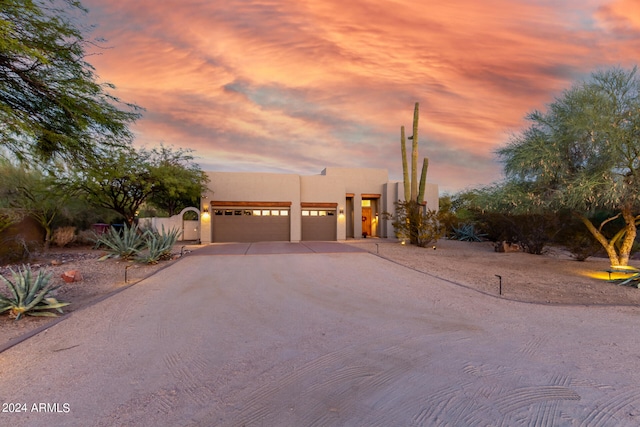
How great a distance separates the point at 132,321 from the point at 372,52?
11074 mm

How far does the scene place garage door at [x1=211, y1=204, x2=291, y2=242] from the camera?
20.7 m

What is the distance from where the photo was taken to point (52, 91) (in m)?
6.34

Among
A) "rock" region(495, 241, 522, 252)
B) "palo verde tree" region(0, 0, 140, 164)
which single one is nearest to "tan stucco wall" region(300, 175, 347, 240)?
"rock" region(495, 241, 522, 252)

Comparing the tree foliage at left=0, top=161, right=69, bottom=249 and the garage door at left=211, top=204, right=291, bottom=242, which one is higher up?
the tree foliage at left=0, top=161, right=69, bottom=249

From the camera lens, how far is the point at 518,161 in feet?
36.5

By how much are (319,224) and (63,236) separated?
15.1 meters

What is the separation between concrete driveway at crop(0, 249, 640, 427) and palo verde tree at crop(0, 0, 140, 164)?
3642mm

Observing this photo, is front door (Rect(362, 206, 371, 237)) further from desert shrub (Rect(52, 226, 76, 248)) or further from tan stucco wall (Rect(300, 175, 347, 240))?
desert shrub (Rect(52, 226, 76, 248))

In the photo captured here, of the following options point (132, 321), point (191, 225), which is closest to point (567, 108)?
point (132, 321)

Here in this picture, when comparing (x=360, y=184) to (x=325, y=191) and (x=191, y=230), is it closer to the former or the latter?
(x=325, y=191)

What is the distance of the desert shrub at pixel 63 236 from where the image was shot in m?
17.0

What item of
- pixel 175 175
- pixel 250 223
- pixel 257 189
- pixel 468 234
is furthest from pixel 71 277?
pixel 468 234

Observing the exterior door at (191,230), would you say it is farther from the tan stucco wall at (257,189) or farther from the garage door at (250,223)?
the tan stucco wall at (257,189)

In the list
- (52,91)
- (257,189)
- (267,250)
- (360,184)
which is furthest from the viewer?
(360,184)
